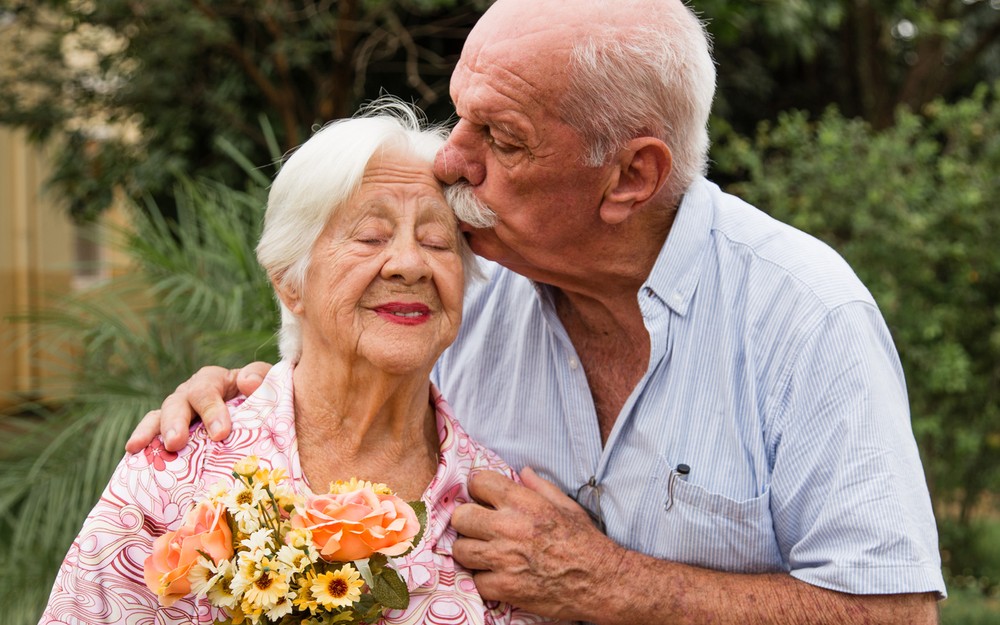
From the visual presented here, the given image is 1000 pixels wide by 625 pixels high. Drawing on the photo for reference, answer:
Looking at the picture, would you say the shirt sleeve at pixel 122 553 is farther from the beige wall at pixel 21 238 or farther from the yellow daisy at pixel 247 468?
the beige wall at pixel 21 238

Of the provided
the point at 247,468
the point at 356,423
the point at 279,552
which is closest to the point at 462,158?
the point at 356,423

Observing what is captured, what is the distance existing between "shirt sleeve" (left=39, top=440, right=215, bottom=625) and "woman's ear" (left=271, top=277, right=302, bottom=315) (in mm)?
476

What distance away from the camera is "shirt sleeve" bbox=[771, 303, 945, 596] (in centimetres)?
210

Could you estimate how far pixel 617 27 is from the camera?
2305 mm

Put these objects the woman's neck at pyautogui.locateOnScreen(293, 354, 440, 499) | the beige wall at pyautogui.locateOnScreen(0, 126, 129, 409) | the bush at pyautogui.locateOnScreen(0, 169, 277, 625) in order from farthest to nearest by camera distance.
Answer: the beige wall at pyautogui.locateOnScreen(0, 126, 129, 409), the bush at pyautogui.locateOnScreen(0, 169, 277, 625), the woman's neck at pyautogui.locateOnScreen(293, 354, 440, 499)

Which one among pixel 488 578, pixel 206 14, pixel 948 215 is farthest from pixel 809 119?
pixel 488 578

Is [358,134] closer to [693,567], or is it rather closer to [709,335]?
[709,335]

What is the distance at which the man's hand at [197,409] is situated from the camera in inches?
86.5

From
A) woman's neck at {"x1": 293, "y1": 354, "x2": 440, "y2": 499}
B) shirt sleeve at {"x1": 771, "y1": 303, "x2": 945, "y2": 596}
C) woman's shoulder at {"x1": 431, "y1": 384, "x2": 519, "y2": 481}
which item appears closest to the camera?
shirt sleeve at {"x1": 771, "y1": 303, "x2": 945, "y2": 596}

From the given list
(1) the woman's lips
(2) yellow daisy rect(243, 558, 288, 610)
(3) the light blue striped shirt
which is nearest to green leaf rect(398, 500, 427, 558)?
(2) yellow daisy rect(243, 558, 288, 610)

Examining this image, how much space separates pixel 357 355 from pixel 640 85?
3.01 ft

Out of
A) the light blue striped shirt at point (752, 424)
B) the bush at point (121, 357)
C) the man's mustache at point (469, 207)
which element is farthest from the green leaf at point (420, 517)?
the bush at point (121, 357)

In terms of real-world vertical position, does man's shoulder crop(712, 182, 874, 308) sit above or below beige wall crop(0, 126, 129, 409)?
above

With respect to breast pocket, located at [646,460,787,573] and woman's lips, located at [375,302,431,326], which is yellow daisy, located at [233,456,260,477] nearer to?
woman's lips, located at [375,302,431,326]
